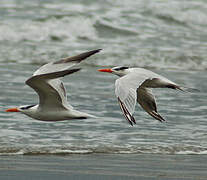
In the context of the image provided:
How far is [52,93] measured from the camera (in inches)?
306

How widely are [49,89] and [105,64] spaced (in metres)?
7.88

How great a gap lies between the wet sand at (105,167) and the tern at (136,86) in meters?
0.51

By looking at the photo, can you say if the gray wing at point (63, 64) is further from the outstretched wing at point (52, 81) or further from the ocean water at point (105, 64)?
the ocean water at point (105, 64)

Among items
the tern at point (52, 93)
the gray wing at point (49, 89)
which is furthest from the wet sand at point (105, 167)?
the gray wing at point (49, 89)

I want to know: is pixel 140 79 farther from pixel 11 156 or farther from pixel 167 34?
pixel 167 34

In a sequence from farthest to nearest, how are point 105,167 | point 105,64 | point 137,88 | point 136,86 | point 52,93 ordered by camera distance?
point 105,64
point 137,88
point 52,93
point 136,86
point 105,167

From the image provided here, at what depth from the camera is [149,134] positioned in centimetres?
862

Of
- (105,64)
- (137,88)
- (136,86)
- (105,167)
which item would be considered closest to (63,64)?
(136,86)

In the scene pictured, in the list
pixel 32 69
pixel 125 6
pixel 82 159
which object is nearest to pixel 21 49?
pixel 32 69

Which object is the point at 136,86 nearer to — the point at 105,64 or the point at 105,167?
the point at 105,167

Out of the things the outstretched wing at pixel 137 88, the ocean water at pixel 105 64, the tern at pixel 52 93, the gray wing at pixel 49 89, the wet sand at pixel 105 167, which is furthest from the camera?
the ocean water at pixel 105 64

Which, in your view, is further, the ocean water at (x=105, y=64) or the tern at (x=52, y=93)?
the ocean water at (x=105, y=64)

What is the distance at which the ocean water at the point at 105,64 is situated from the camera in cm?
823

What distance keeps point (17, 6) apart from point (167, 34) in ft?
16.9
